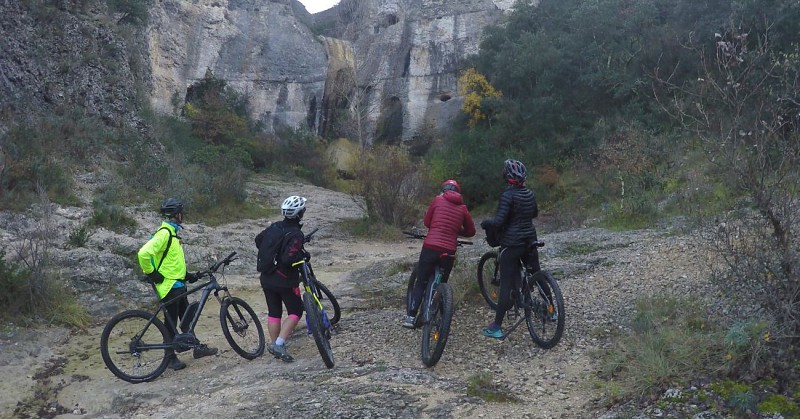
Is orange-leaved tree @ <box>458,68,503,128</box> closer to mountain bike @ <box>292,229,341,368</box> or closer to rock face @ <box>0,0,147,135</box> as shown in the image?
rock face @ <box>0,0,147,135</box>

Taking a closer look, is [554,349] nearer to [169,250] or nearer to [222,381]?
[222,381]

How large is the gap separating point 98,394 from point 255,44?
31.6 m

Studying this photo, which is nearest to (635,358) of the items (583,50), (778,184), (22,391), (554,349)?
(554,349)

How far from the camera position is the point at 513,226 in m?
5.96

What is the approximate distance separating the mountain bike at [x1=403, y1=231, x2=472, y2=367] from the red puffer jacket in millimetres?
124

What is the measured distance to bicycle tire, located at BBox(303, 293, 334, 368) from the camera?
5844 mm

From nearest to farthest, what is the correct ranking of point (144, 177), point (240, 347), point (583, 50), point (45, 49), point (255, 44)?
point (240, 347) < point (144, 177) < point (45, 49) < point (583, 50) < point (255, 44)

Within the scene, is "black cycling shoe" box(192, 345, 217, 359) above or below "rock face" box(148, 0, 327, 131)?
below

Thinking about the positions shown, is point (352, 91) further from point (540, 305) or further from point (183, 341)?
point (540, 305)

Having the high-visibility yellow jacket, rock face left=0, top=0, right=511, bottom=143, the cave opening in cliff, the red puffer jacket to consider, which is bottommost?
the high-visibility yellow jacket

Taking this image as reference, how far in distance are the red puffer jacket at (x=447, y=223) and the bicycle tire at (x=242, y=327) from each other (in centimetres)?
202

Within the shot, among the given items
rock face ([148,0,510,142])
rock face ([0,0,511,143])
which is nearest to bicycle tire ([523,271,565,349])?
rock face ([0,0,511,143])

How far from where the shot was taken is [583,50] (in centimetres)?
2331

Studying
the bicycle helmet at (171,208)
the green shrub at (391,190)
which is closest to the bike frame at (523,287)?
the bicycle helmet at (171,208)
